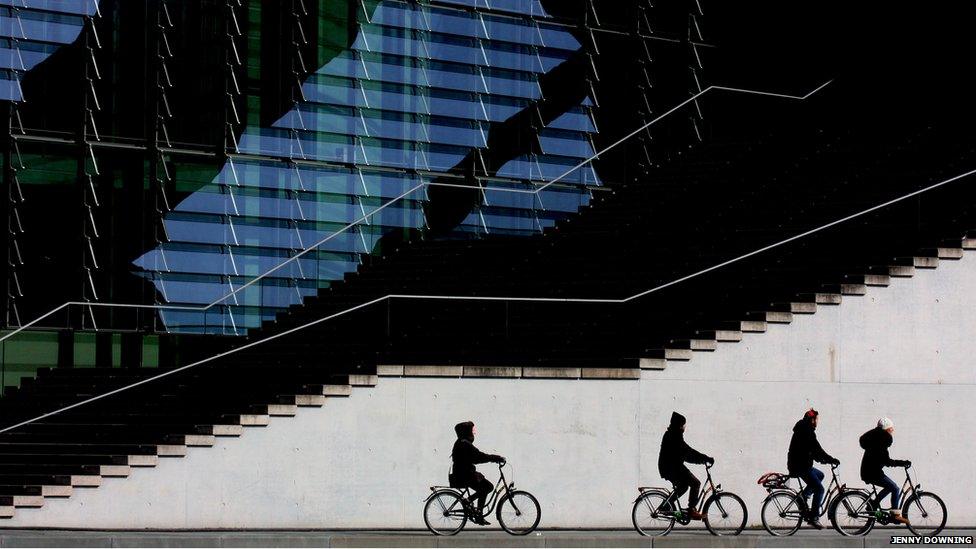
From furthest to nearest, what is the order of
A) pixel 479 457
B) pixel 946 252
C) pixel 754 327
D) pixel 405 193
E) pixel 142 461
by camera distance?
pixel 405 193 < pixel 946 252 < pixel 754 327 < pixel 142 461 < pixel 479 457

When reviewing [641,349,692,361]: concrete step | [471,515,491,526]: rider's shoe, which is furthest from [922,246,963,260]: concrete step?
[471,515,491,526]: rider's shoe

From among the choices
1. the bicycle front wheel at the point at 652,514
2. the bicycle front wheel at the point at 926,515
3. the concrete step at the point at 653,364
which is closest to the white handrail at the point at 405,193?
the concrete step at the point at 653,364

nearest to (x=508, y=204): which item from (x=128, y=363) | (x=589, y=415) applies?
(x=128, y=363)

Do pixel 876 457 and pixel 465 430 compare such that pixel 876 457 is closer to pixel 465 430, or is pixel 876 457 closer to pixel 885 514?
pixel 885 514

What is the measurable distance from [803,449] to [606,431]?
104 inches

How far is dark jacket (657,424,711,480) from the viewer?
21.1 metres

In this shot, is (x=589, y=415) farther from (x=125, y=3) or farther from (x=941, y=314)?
(x=125, y=3)

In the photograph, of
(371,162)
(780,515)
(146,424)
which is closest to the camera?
(780,515)

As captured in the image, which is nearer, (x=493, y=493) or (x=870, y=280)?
(x=493, y=493)

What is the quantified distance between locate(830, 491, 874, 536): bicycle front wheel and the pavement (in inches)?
5.8

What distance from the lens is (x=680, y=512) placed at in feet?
69.3

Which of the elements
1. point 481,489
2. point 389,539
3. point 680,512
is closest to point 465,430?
point 481,489

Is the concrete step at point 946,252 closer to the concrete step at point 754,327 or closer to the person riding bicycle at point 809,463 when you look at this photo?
the concrete step at point 754,327

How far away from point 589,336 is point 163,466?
5.65 meters
